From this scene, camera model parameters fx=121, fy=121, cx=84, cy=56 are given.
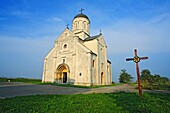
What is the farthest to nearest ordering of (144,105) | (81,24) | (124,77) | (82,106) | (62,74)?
(124,77)
(81,24)
(62,74)
(144,105)
(82,106)

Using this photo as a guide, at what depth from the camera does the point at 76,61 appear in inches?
933

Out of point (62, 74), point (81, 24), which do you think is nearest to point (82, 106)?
point (62, 74)

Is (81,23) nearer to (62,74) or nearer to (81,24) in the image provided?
(81,24)

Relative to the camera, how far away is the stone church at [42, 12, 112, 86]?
22.7 m

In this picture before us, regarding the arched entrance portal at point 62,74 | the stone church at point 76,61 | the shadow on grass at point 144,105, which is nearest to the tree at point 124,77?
the stone church at point 76,61

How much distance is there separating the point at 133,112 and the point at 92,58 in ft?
63.5

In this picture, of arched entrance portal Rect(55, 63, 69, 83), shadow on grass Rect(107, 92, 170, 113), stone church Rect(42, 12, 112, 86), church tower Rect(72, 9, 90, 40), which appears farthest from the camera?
church tower Rect(72, 9, 90, 40)

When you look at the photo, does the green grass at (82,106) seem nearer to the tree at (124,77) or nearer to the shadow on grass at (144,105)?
the shadow on grass at (144,105)

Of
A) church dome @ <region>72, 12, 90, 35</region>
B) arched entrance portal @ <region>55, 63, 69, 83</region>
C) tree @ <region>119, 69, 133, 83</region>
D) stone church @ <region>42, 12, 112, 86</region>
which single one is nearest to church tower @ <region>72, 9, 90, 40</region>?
church dome @ <region>72, 12, 90, 35</region>

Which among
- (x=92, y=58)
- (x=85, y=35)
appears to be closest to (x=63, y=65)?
(x=92, y=58)

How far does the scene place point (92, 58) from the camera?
23.8 metres

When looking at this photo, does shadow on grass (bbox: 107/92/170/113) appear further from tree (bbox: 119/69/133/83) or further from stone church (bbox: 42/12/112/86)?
tree (bbox: 119/69/133/83)

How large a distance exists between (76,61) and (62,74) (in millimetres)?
4639

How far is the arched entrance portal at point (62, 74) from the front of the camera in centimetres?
2526
